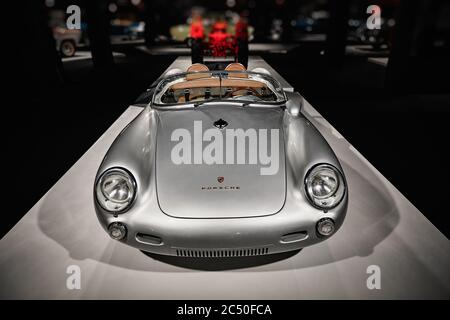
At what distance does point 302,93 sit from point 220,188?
6.27 meters

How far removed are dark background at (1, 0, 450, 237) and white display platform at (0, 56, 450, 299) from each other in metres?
0.32

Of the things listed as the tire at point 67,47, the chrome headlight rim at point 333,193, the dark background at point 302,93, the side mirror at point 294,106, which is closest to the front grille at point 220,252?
the chrome headlight rim at point 333,193

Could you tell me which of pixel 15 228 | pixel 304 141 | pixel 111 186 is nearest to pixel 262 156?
pixel 304 141

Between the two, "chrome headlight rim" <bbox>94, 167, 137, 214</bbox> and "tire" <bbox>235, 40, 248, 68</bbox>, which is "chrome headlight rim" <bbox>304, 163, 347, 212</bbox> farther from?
"tire" <bbox>235, 40, 248, 68</bbox>

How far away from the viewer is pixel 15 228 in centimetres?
263

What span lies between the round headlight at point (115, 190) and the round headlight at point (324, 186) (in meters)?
1.09

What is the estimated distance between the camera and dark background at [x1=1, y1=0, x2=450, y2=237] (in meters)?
3.56

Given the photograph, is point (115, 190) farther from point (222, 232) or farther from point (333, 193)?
point (333, 193)

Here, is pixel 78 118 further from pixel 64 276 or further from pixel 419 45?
pixel 419 45

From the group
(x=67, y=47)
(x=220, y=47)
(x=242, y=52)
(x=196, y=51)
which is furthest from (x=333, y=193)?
(x=67, y=47)

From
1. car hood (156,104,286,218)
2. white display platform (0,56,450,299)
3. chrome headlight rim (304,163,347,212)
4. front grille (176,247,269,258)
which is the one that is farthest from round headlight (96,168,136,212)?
chrome headlight rim (304,163,347,212)

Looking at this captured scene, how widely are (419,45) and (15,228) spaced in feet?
52.1

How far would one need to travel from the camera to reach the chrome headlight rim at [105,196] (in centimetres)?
192

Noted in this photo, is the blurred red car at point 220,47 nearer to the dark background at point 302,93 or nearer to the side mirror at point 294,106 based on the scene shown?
the dark background at point 302,93
